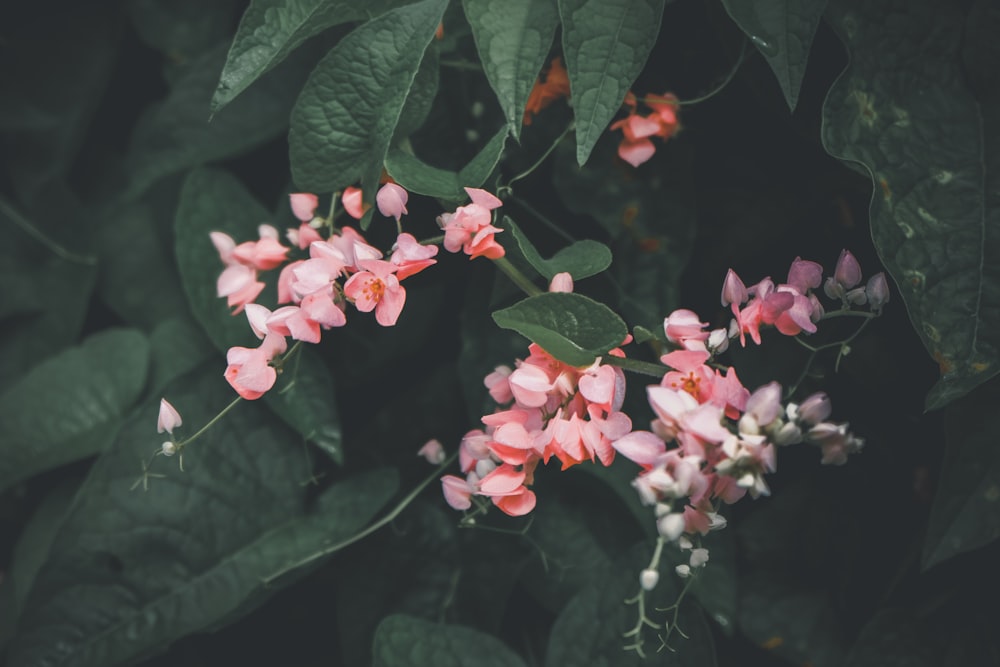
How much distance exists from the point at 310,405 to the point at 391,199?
0.25 m

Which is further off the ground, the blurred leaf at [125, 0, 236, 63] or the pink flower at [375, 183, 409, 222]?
the pink flower at [375, 183, 409, 222]

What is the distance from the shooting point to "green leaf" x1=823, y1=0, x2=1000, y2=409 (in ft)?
1.70

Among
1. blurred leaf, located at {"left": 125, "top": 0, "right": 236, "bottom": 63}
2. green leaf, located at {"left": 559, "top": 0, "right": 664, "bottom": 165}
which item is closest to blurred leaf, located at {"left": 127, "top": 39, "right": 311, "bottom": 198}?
blurred leaf, located at {"left": 125, "top": 0, "right": 236, "bottom": 63}

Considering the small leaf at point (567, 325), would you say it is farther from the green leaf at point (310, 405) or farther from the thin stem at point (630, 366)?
the green leaf at point (310, 405)

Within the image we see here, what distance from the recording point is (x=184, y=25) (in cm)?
96

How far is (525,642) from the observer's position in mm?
785

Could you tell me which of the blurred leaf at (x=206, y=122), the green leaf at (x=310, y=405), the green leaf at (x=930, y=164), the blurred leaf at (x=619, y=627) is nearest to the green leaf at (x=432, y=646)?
the blurred leaf at (x=619, y=627)

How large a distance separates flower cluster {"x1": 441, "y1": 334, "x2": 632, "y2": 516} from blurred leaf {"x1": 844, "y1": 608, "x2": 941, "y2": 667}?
0.31 metres

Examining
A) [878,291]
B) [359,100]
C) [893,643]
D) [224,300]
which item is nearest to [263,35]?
[359,100]

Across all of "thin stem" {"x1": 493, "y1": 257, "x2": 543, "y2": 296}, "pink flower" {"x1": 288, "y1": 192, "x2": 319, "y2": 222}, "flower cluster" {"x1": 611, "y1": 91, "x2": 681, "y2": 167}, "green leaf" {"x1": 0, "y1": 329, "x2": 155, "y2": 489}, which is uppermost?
"flower cluster" {"x1": 611, "y1": 91, "x2": 681, "y2": 167}

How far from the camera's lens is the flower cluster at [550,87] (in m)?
0.65

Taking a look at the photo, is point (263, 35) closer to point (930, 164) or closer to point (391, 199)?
point (391, 199)

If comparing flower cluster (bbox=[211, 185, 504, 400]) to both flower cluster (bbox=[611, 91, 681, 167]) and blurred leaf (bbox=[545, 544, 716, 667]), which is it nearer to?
flower cluster (bbox=[611, 91, 681, 167])

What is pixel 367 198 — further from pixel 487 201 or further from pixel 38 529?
pixel 38 529
